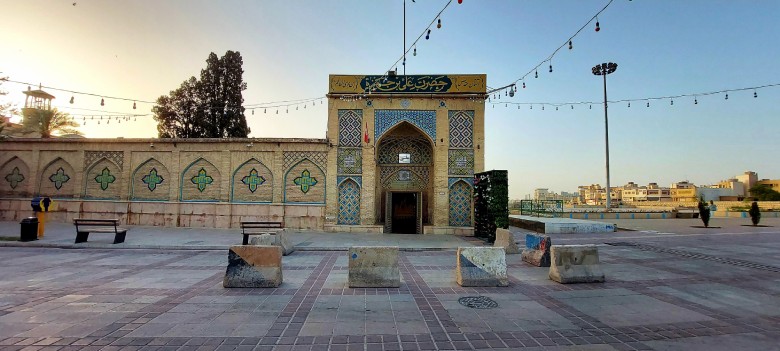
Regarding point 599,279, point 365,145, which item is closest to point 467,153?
point 365,145

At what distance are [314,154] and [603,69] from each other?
89.8 feet

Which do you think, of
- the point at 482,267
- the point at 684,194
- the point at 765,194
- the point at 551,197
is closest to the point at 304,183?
the point at 482,267

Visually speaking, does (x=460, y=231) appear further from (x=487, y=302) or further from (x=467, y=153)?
(x=487, y=302)

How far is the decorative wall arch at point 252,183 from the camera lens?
1534 centimetres

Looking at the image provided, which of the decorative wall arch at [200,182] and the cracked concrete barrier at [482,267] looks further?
the decorative wall arch at [200,182]

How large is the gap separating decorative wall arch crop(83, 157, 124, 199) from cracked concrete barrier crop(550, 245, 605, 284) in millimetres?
18756

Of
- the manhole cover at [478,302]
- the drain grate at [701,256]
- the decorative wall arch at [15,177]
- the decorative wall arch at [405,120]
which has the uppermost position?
the decorative wall arch at [405,120]

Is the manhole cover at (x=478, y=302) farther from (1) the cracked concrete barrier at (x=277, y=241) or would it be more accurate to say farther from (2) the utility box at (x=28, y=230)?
(2) the utility box at (x=28, y=230)

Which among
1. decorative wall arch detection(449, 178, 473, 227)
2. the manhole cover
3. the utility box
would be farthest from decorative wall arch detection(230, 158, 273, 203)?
the manhole cover

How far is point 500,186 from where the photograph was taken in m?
12.5

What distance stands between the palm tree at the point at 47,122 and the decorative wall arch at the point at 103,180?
1596cm

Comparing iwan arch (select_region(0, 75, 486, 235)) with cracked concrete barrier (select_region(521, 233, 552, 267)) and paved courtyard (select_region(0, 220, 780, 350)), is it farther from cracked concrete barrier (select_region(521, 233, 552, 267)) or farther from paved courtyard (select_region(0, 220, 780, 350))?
paved courtyard (select_region(0, 220, 780, 350))

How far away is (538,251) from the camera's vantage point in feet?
26.8

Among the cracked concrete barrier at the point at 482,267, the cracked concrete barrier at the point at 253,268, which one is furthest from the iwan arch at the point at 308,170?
the cracked concrete barrier at the point at 253,268
